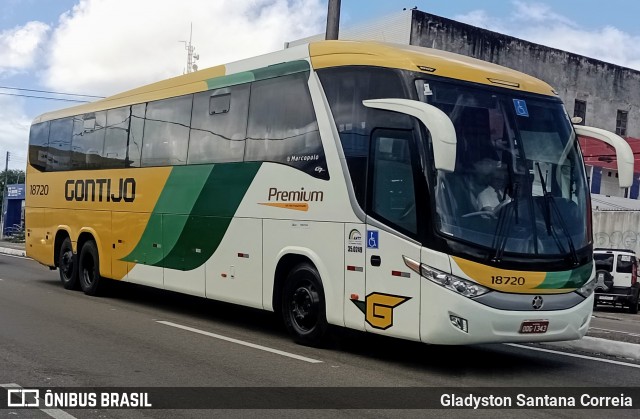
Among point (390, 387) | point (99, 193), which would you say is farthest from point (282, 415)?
point (99, 193)

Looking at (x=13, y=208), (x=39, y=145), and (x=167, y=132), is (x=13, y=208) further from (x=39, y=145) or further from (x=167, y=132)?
(x=167, y=132)

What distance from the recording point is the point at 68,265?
16.4 metres

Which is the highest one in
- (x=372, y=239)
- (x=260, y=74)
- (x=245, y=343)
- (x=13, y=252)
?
(x=260, y=74)

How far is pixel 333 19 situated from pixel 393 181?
334 inches

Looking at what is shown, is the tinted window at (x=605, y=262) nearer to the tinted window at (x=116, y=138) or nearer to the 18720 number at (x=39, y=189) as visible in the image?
the tinted window at (x=116, y=138)

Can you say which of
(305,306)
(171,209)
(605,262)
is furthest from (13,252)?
(305,306)

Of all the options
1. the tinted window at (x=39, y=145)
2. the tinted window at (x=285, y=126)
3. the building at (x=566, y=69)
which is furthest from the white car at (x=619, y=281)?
the tinted window at (x=39, y=145)

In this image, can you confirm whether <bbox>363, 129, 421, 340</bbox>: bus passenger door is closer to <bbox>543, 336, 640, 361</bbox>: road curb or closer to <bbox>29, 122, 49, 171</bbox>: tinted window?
<bbox>543, 336, 640, 361</bbox>: road curb

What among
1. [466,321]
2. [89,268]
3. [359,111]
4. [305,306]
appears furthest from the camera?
[89,268]

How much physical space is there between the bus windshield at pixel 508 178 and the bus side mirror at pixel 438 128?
0.41 m

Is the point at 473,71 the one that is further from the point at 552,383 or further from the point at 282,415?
the point at 282,415

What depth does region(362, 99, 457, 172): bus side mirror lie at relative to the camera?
24.6 feet

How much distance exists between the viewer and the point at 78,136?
53.9 ft

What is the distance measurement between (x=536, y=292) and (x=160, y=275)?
691 centimetres
